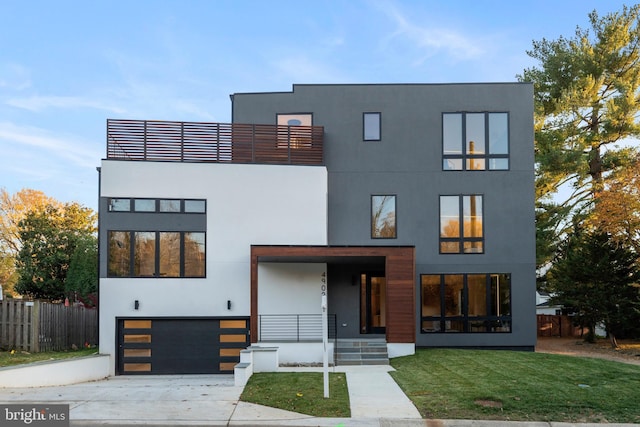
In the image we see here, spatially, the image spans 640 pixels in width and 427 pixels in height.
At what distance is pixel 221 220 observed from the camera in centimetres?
1833

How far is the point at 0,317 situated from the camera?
52.1ft

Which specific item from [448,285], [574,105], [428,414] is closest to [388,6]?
[448,285]

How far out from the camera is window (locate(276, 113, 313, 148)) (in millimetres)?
Result: 19297

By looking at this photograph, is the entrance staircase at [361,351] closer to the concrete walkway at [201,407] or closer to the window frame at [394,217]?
the concrete walkway at [201,407]

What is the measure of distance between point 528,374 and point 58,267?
2860 cm

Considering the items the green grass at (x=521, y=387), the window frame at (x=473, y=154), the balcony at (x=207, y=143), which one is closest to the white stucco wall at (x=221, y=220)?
the balcony at (x=207, y=143)

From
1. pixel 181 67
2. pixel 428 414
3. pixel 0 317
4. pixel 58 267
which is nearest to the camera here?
pixel 428 414

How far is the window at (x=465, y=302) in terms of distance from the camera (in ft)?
62.8

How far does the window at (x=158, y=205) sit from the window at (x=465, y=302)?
26.0 ft

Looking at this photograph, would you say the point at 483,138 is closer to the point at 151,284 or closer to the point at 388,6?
the point at 388,6

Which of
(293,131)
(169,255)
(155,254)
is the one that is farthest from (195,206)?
(293,131)

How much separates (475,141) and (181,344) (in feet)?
39.5

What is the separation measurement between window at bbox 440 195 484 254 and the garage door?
7.43m

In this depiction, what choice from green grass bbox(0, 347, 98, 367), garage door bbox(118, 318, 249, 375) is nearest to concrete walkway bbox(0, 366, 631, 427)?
green grass bbox(0, 347, 98, 367)
